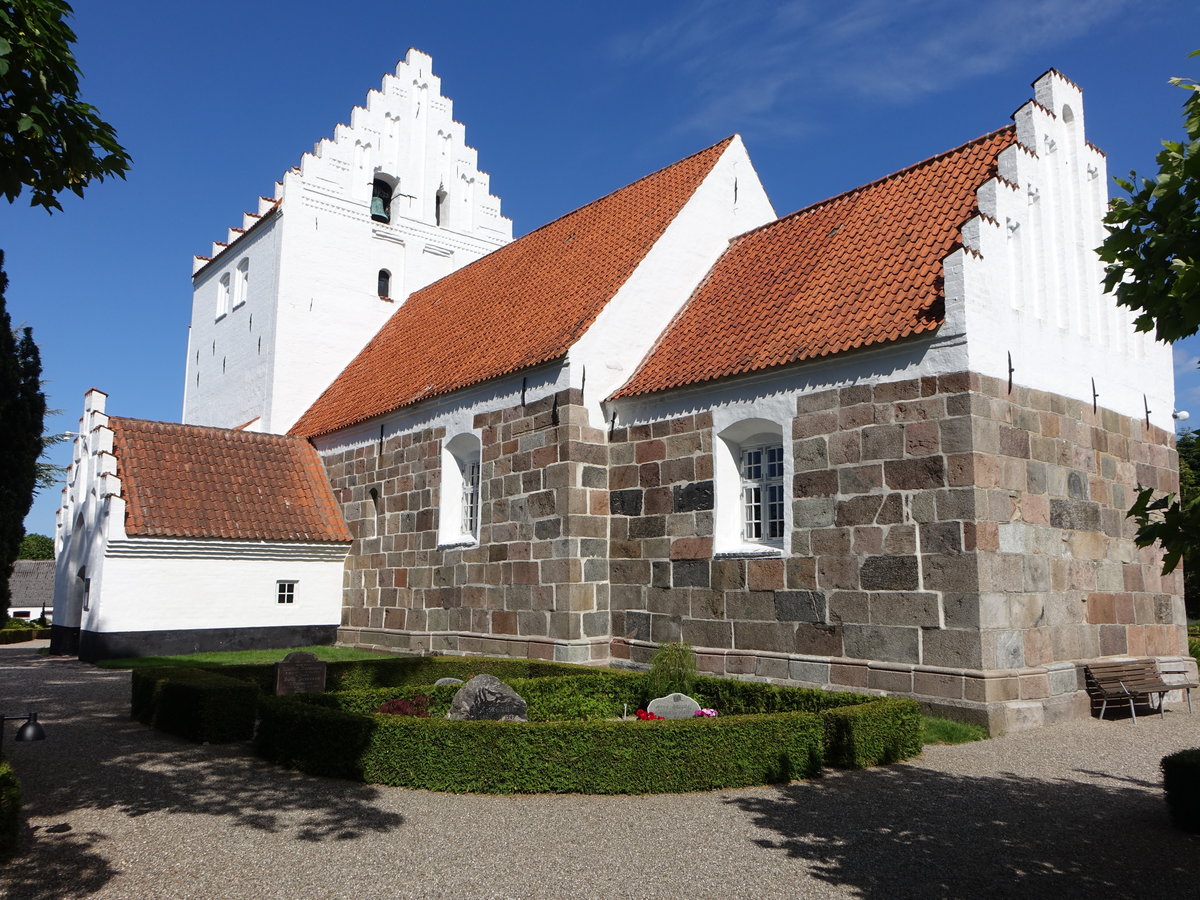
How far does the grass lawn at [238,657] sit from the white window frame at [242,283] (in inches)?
383

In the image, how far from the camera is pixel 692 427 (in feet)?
39.2

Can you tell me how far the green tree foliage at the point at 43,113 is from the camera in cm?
524

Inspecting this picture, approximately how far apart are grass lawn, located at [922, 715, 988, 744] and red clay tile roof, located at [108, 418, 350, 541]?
39.4 feet

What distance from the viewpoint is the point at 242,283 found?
891 inches

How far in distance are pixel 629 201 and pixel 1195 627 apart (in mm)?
14858

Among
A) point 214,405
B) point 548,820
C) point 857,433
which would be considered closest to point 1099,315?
point 857,433

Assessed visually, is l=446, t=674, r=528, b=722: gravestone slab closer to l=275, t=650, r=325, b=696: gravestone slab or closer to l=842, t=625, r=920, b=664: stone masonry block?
l=275, t=650, r=325, b=696: gravestone slab

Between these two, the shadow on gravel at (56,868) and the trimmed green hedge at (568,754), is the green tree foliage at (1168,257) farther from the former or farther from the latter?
the shadow on gravel at (56,868)

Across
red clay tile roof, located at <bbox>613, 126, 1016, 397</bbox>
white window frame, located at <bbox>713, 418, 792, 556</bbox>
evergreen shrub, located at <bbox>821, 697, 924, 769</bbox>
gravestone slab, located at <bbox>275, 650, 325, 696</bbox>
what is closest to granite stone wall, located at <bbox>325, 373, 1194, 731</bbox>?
white window frame, located at <bbox>713, 418, 792, 556</bbox>

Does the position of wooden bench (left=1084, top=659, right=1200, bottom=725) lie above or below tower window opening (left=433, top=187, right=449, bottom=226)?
below

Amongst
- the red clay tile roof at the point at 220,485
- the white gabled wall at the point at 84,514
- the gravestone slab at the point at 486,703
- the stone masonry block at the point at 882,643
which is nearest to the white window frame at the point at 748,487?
the stone masonry block at the point at 882,643

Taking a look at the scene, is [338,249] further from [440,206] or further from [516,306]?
[516,306]

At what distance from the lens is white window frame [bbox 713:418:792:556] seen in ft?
37.0

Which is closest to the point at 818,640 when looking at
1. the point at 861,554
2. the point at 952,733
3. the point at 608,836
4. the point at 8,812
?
the point at 861,554
